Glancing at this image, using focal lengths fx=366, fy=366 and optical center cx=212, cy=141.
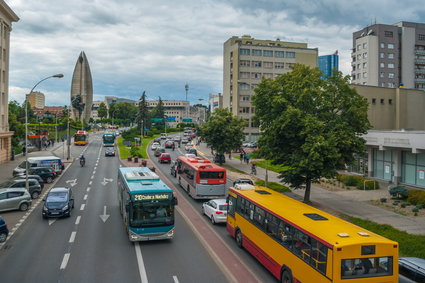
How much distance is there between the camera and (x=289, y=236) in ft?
42.1

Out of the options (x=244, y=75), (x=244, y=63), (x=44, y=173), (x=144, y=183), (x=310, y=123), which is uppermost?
(x=244, y=63)

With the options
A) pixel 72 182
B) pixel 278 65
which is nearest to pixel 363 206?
pixel 72 182

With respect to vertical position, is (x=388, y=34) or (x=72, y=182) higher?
(x=388, y=34)

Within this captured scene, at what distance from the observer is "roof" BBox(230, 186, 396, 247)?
10.8 meters

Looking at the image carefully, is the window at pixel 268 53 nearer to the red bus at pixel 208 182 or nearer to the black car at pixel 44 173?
the black car at pixel 44 173

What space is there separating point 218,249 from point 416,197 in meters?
18.9

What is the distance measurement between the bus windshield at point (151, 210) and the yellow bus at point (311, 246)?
149 inches

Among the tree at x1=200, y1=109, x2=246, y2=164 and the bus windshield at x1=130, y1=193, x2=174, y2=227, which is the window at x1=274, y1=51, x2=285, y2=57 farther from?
the bus windshield at x1=130, y1=193, x2=174, y2=227

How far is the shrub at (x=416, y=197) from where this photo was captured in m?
27.7

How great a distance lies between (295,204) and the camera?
51.1ft

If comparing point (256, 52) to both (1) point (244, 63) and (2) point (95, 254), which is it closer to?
(1) point (244, 63)

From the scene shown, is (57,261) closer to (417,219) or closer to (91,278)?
(91,278)

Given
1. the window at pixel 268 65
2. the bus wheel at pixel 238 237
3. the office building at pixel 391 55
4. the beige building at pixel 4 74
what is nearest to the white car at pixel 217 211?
A: the bus wheel at pixel 238 237

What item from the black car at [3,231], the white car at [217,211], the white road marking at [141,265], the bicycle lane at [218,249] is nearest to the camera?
the white road marking at [141,265]
